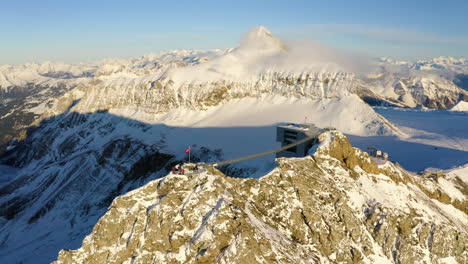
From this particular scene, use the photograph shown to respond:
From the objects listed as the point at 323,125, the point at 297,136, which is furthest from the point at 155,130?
the point at 297,136

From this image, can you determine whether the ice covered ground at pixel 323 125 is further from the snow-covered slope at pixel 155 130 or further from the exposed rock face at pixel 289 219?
the exposed rock face at pixel 289 219

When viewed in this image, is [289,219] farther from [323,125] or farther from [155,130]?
[155,130]

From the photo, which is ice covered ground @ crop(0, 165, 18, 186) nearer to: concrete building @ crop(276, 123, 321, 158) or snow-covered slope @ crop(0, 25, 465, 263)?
snow-covered slope @ crop(0, 25, 465, 263)

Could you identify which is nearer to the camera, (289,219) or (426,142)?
(289,219)

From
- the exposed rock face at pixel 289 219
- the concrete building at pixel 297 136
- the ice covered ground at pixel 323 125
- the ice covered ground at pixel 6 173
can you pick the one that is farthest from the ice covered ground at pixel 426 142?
the ice covered ground at pixel 6 173

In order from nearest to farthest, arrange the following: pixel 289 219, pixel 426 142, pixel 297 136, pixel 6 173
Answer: pixel 289 219, pixel 297 136, pixel 426 142, pixel 6 173

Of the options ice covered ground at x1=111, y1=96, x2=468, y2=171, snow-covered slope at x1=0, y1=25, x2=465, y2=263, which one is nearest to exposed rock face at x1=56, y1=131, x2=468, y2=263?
snow-covered slope at x1=0, y1=25, x2=465, y2=263

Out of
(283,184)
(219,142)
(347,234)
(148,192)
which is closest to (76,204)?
(219,142)
